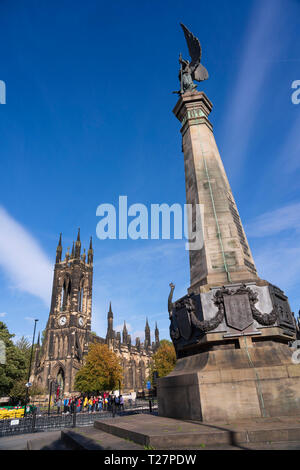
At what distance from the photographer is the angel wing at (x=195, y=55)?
12086mm

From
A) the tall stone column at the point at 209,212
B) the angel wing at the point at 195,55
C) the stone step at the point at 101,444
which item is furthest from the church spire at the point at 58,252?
the stone step at the point at 101,444

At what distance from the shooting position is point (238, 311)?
22.2ft

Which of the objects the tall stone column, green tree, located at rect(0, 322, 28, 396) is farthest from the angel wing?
green tree, located at rect(0, 322, 28, 396)

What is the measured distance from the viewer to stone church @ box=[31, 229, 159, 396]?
61469mm

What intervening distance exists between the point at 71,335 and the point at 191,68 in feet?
205

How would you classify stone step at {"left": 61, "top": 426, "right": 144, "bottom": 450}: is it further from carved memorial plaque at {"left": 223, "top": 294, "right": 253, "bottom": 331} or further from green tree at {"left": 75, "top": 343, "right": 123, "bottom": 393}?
green tree at {"left": 75, "top": 343, "right": 123, "bottom": 393}

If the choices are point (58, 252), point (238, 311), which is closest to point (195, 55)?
point (238, 311)

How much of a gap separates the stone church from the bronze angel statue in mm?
59897

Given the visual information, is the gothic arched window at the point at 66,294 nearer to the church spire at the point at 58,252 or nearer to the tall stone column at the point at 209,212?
the church spire at the point at 58,252

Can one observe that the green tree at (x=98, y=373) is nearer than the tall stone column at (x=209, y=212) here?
No

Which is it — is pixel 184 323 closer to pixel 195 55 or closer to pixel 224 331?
pixel 224 331

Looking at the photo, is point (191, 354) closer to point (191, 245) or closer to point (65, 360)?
point (191, 245)

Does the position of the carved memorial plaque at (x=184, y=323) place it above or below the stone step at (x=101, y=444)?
above
